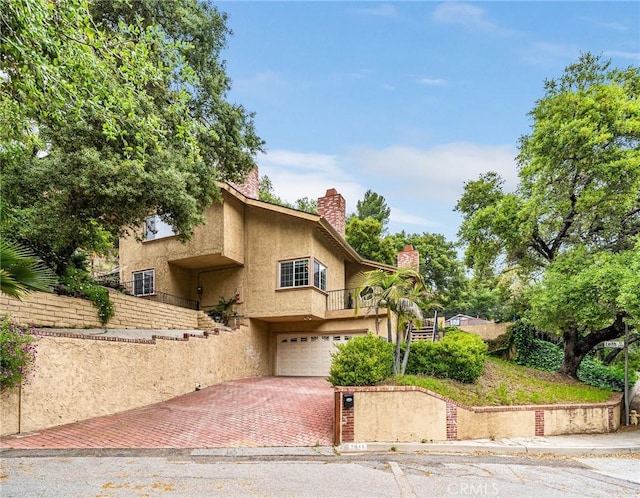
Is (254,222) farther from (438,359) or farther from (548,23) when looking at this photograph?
(548,23)

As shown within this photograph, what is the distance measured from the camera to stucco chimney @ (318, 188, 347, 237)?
20781mm

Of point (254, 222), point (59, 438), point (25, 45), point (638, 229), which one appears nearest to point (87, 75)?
point (25, 45)

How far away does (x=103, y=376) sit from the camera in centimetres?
1012

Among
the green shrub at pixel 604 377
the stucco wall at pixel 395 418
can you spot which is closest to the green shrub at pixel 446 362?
the stucco wall at pixel 395 418

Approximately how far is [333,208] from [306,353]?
23.0ft

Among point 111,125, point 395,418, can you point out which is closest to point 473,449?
point 395,418

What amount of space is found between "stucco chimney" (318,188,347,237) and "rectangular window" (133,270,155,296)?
27.2ft

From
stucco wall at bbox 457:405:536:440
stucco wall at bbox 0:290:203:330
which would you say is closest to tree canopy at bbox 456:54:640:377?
stucco wall at bbox 457:405:536:440

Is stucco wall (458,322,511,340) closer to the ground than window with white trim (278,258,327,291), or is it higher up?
closer to the ground

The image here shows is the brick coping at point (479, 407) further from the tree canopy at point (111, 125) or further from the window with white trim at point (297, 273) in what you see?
the window with white trim at point (297, 273)

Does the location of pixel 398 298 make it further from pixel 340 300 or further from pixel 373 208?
pixel 373 208

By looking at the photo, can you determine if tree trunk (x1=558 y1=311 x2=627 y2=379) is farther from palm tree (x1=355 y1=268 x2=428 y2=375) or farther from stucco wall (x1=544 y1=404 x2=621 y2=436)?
palm tree (x1=355 y1=268 x2=428 y2=375)

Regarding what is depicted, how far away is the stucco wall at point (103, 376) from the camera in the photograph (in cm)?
858

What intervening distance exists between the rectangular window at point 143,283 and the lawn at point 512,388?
12611 millimetres
